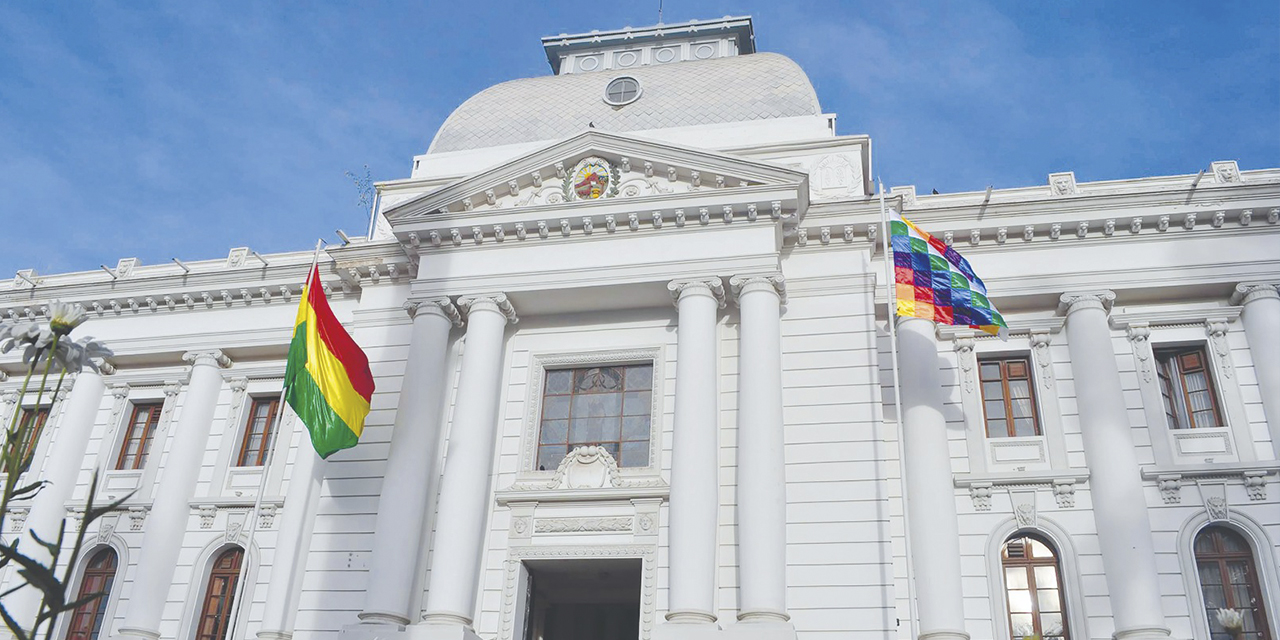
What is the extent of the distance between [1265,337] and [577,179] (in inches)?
548

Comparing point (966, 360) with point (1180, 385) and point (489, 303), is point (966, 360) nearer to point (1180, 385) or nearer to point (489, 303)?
point (1180, 385)

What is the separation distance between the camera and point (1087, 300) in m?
20.4

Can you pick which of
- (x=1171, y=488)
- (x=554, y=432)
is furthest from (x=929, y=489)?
(x=554, y=432)

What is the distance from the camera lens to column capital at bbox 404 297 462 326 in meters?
21.1

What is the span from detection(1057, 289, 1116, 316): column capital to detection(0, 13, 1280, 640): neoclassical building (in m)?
0.07

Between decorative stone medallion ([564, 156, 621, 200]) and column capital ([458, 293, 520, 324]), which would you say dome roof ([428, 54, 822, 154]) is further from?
column capital ([458, 293, 520, 324])

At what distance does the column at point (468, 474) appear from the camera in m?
18.0

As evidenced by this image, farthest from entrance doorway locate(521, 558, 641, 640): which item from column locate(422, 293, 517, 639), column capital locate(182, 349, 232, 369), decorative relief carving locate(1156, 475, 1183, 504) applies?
column capital locate(182, 349, 232, 369)

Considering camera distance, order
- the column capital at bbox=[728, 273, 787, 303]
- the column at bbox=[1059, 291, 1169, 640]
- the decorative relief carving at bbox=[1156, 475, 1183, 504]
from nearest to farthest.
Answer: the column at bbox=[1059, 291, 1169, 640], the decorative relief carving at bbox=[1156, 475, 1183, 504], the column capital at bbox=[728, 273, 787, 303]

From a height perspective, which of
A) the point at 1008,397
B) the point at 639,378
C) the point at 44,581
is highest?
the point at 639,378

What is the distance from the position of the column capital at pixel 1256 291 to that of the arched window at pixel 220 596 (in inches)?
850

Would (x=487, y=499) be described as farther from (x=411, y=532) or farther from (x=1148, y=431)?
(x=1148, y=431)

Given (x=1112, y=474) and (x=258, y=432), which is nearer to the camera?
(x=1112, y=474)

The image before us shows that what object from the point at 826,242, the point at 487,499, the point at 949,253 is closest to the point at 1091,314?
the point at 949,253
